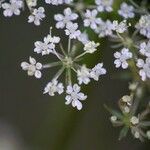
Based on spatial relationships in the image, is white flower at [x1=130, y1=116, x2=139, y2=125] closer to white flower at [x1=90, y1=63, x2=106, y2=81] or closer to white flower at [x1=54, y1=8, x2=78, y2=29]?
white flower at [x1=90, y1=63, x2=106, y2=81]

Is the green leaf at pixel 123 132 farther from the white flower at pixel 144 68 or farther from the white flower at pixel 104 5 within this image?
the white flower at pixel 104 5

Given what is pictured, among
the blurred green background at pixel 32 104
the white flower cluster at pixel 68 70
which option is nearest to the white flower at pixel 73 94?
the white flower cluster at pixel 68 70

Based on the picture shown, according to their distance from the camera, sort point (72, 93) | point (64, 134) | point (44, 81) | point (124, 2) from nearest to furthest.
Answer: point (72, 93), point (124, 2), point (64, 134), point (44, 81)

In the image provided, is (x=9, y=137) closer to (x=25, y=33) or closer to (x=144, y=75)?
(x=25, y=33)

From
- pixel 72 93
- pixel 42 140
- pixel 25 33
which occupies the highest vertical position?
pixel 25 33

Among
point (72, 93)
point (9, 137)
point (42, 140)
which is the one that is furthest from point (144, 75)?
point (9, 137)
